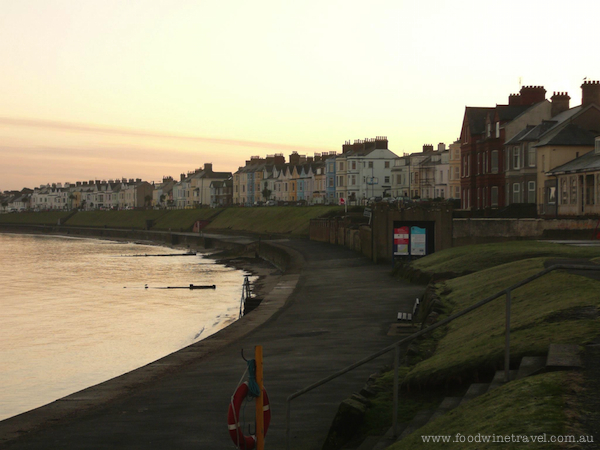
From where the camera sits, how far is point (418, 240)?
3838cm

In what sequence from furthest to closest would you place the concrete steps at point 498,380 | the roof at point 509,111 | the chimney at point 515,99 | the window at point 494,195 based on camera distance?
the chimney at point 515,99 < the roof at point 509,111 < the window at point 494,195 < the concrete steps at point 498,380

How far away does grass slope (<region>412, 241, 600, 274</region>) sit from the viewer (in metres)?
25.9

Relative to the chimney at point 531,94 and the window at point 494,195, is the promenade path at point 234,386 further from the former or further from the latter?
the chimney at point 531,94

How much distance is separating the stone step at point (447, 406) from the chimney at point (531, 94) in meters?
62.7

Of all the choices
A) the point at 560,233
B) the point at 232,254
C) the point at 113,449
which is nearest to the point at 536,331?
the point at 113,449

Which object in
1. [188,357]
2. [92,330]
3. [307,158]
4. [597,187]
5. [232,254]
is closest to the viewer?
[188,357]

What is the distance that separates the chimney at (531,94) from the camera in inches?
2667

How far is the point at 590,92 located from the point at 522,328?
51.2m

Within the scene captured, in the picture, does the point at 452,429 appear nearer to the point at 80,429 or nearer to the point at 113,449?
the point at 113,449

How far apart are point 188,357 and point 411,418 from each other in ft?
28.5

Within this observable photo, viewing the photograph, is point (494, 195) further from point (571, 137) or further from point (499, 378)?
point (499, 378)

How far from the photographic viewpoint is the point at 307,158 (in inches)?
5950

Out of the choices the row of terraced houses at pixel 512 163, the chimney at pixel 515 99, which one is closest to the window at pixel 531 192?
the row of terraced houses at pixel 512 163

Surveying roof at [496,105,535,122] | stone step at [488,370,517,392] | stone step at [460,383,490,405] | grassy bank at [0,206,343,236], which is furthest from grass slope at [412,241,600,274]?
grassy bank at [0,206,343,236]
